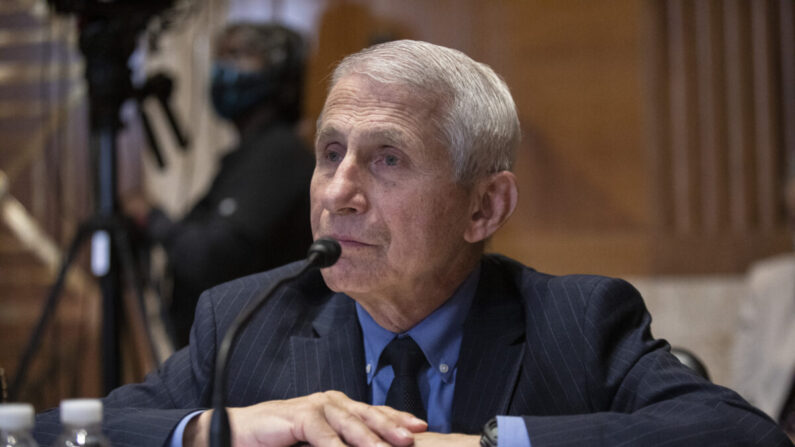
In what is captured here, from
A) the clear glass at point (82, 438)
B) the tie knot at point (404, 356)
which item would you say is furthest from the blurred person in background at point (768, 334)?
the clear glass at point (82, 438)

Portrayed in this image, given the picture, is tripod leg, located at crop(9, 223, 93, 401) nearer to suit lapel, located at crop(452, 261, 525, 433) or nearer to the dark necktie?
the dark necktie

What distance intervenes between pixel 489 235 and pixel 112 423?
0.71 metres

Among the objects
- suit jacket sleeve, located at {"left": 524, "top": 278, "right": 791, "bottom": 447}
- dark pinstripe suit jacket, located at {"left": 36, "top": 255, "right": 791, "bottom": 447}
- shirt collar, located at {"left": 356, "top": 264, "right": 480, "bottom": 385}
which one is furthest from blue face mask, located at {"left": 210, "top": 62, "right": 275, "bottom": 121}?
suit jacket sleeve, located at {"left": 524, "top": 278, "right": 791, "bottom": 447}

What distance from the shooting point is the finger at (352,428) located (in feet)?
4.20

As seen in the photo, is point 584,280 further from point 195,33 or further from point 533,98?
point 195,33

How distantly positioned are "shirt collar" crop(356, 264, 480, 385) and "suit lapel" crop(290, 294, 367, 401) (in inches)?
0.7

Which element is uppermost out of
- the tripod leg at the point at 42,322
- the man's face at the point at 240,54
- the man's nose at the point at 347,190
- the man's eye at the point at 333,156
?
the man's face at the point at 240,54

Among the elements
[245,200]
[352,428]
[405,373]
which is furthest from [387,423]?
[245,200]

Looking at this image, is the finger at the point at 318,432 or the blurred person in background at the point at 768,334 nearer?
the finger at the point at 318,432

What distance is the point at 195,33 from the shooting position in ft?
13.9

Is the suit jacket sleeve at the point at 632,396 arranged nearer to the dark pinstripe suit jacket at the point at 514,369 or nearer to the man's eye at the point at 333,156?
the dark pinstripe suit jacket at the point at 514,369

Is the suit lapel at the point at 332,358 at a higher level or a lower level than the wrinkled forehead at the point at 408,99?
lower

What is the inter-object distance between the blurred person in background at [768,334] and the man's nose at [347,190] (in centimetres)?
229

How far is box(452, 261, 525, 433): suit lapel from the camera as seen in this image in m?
1.52
